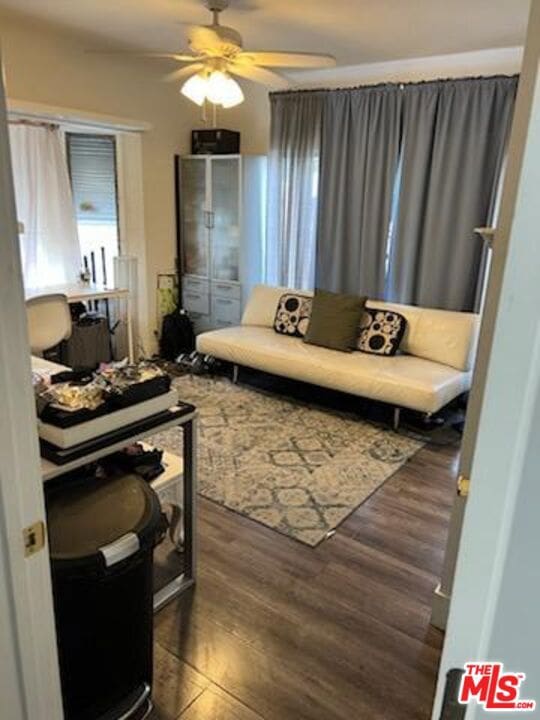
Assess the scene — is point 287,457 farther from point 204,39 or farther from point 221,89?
point 204,39

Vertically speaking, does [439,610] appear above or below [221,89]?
below

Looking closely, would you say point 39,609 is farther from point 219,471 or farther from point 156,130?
point 156,130

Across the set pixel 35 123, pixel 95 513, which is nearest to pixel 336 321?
pixel 35 123

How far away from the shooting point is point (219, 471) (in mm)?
3182

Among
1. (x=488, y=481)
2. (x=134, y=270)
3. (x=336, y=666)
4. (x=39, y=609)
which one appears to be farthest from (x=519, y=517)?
(x=134, y=270)

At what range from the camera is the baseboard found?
204cm

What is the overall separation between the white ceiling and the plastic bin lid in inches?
110

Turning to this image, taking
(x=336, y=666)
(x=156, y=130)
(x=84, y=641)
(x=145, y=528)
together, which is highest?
(x=156, y=130)

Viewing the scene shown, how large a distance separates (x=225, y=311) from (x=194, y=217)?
0.97 m

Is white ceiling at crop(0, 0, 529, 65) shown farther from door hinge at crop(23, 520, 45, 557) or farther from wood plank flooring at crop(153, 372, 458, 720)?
door hinge at crop(23, 520, 45, 557)

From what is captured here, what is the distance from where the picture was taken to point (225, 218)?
5.03 metres

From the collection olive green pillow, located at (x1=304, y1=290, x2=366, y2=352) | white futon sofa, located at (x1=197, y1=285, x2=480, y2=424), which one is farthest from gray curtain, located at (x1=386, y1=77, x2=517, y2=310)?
olive green pillow, located at (x1=304, y1=290, x2=366, y2=352)

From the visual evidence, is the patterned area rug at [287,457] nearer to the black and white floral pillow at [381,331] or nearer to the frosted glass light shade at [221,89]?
the black and white floral pillow at [381,331]

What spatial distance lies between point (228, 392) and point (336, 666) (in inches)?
108
